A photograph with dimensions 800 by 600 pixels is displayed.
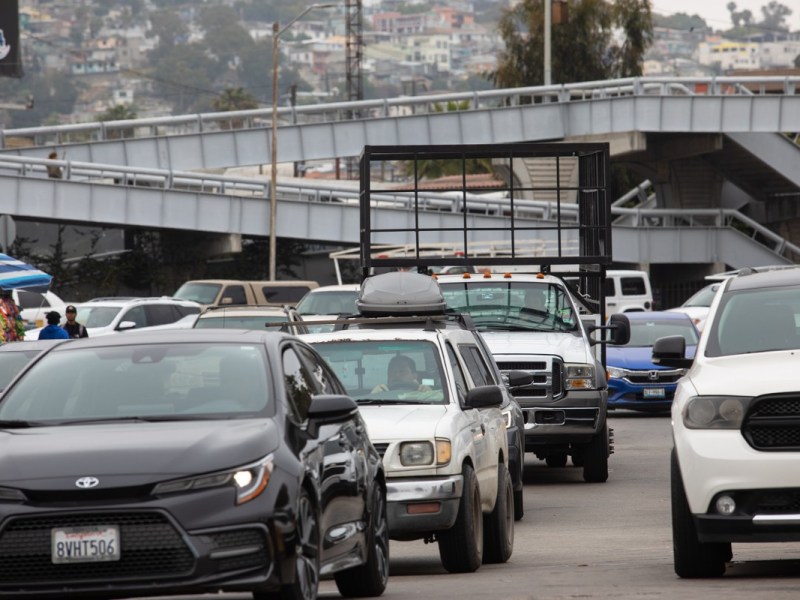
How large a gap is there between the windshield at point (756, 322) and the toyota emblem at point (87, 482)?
4573 mm

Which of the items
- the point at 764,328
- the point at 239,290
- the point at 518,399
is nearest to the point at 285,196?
the point at 239,290

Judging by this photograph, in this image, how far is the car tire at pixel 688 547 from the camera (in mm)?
10398

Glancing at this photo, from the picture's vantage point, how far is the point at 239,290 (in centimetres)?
4084

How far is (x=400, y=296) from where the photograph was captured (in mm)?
16391

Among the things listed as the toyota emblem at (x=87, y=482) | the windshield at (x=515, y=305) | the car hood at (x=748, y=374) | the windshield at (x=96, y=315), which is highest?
the toyota emblem at (x=87, y=482)

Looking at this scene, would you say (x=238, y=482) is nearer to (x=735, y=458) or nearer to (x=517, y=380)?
(x=735, y=458)

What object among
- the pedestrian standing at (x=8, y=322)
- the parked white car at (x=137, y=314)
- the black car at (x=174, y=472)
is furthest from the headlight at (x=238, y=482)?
the parked white car at (x=137, y=314)

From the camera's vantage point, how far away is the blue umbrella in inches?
960

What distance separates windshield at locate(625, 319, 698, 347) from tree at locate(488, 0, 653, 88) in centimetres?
4560

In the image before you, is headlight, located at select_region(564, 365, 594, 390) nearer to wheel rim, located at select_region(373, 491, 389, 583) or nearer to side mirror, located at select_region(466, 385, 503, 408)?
side mirror, located at select_region(466, 385, 503, 408)

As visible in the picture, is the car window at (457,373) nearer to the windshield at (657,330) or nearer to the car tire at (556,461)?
the car tire at (556,461)

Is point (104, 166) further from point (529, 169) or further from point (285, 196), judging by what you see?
point (529, 169)

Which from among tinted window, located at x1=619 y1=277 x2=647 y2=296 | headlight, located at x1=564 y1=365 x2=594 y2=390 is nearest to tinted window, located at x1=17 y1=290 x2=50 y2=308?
tinted window, located at x1=619 y1=277 x2=647 y2=296

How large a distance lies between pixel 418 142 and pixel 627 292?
13.6 metres
